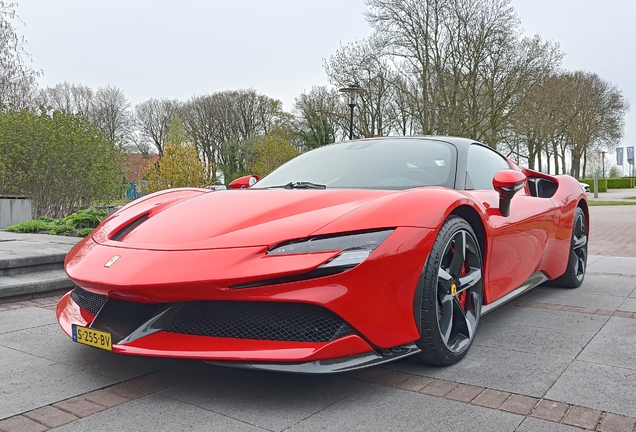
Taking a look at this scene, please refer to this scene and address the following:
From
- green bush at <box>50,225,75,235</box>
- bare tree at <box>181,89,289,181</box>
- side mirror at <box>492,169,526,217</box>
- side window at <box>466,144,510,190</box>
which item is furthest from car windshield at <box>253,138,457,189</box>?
bare tree at <box>181,89,289,181</box>

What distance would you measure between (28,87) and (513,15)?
1993 centimetres

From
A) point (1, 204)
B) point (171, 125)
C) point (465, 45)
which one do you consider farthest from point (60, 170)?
point (171, 125)

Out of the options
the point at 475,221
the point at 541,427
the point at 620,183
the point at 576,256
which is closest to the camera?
the point at 541,427

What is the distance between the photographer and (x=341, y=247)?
2342mm

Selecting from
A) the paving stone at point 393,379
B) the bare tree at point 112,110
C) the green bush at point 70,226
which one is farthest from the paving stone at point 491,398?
the bare tree at point 112,110

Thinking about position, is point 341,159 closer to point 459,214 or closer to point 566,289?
point 459,214

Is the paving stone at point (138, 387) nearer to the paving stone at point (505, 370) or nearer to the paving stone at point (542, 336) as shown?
the paving stone at point (505, 370)

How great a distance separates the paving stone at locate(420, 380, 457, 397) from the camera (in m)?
2.42

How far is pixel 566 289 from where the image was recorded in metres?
5.03

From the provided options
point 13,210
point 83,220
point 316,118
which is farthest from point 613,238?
point 316,118

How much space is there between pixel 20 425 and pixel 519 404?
6.15 ft

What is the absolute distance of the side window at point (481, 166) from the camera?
3529 millimetres

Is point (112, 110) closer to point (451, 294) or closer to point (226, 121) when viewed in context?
point (226, 121)

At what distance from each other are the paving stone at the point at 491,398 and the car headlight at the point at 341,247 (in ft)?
2.42
